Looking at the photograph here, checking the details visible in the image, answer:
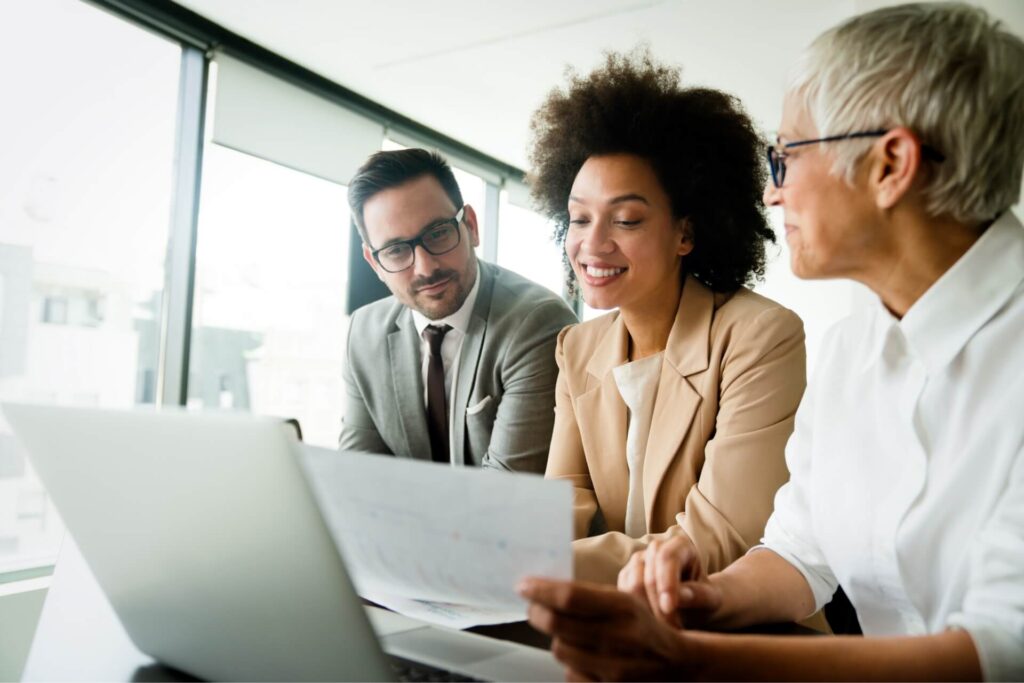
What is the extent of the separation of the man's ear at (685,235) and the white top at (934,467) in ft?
2.20

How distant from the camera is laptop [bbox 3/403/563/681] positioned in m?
0.55

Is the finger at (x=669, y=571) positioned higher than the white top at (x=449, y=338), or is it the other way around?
the white top at (x=449, y=338)

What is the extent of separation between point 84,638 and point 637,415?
40.3 inches

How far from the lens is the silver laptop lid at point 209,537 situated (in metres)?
0.55

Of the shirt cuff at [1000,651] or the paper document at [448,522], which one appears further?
the shirt cuff at [1000,651]

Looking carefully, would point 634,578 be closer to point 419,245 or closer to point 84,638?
point 84,638

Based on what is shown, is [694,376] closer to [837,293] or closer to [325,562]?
[325,562]

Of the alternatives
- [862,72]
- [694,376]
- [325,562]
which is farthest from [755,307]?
[325,562]

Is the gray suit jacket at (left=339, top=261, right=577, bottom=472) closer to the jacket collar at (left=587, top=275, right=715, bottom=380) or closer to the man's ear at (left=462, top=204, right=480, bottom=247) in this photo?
the man's ear at (left=462, top=204, right=480, bottom=247)

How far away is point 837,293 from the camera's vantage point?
545 cm

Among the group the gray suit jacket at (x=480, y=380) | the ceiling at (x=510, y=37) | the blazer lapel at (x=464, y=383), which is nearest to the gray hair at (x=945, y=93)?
the gray suit jacket at (x=480, y=380)

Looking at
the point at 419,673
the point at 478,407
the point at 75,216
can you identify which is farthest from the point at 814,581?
the point at 75,216

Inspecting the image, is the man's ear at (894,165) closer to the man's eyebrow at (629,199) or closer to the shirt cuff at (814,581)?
the shirt cuff at (814,581)

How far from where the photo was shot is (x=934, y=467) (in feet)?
2.89
